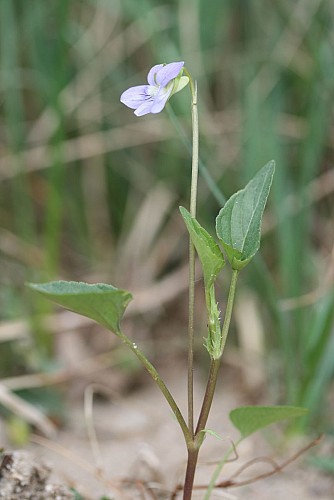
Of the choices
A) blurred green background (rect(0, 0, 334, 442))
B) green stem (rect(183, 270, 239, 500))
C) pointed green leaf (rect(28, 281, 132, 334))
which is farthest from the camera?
blurred green background (rect(0, 0, 334, 442))

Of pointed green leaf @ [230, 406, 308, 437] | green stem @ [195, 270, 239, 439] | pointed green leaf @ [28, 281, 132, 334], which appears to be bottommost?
pointed green leaf @ [230, 406, 308, 437]

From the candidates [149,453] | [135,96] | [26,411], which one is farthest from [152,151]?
[135,96]

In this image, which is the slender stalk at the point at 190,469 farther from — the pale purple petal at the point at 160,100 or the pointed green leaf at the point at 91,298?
the pale purple petal at the point at 160,100

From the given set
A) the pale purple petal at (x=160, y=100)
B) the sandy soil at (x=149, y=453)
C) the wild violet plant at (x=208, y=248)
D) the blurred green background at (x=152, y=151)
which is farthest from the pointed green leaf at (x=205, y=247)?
the blurred green background at (x=152, y=151)

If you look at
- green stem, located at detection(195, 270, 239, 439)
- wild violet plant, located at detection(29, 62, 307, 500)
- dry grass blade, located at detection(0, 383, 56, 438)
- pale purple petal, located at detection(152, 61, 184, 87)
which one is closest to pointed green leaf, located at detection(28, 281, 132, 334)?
wild violet plant, located at detection(29, 62, 307, 500)

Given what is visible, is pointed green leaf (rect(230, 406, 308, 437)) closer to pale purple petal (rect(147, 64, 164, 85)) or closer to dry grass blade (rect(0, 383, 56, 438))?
pale purple petal (rect(147, 64, 164, 85))

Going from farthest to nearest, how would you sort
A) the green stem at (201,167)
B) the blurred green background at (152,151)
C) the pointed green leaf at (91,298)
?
the blurred green background at (152,151)
the green stem at (201,167)
the pointed green leaf at (91,298)

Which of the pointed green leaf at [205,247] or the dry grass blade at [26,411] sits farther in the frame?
the dry grass blade at [26,411]
